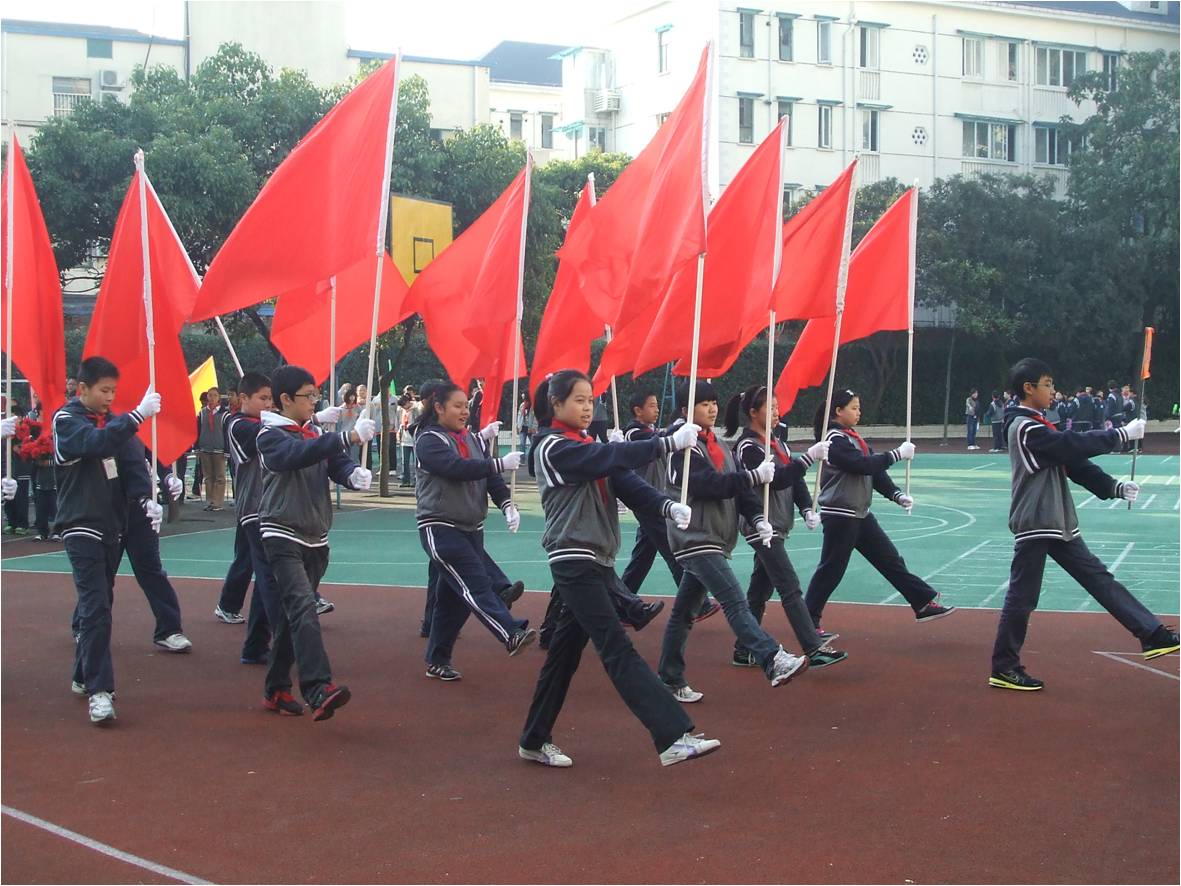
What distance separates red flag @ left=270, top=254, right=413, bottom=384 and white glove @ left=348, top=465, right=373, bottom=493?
2.49 metres

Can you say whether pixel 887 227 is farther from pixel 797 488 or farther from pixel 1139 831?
pixel 1139 831

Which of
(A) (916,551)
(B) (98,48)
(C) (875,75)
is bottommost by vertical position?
(A) (916,551)

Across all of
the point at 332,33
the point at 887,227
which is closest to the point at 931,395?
the point at 332,33

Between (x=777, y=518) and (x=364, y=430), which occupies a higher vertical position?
(x=364, y=430)

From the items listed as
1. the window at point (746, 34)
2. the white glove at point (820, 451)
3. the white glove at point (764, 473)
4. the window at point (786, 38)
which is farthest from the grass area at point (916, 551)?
the window at point (786, 38)

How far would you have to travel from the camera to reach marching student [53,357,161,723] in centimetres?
781

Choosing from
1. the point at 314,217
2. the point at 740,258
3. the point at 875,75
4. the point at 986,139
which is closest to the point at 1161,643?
the point at 740,258

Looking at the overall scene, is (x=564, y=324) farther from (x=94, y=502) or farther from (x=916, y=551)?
(x=916, y=551)

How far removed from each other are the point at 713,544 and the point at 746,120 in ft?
144

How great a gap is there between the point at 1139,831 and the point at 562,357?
5.22 m

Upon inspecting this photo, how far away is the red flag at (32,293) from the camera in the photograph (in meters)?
8.84

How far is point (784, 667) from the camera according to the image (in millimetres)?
7520

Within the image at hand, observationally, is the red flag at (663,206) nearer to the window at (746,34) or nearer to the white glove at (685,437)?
the white glove at (685,437)

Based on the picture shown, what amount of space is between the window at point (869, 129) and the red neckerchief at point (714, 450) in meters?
45.5
